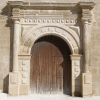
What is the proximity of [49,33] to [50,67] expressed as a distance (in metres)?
1.51

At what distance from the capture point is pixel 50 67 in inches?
305

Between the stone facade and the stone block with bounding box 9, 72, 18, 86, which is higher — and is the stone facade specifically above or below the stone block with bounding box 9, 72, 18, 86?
above

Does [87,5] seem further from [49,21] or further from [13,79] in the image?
[13,79]

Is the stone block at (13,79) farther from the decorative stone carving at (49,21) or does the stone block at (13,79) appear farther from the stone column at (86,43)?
the stone column at (86,43)

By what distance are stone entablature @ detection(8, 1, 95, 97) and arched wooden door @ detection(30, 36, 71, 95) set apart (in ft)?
1.42

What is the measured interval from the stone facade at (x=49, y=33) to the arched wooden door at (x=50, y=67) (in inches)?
17.2

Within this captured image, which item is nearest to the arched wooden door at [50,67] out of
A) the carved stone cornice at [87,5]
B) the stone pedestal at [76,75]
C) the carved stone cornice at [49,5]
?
the stone pedestal at [76,75]

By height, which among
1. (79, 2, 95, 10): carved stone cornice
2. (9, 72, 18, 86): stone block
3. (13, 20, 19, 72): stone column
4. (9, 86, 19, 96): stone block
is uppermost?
(79, 2, 95, 10): carved stone cornice

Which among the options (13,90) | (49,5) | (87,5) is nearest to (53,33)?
(49,5)

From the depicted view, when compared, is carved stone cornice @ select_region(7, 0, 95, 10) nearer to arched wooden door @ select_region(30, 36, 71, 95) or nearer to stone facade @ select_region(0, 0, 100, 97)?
stone facade @ select_region(0, 0, 100, 97)

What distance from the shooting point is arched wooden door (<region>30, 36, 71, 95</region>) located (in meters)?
7.71

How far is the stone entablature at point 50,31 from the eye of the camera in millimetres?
7277

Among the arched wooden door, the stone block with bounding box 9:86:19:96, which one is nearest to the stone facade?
the stone block with bounding box 9:86:19:96

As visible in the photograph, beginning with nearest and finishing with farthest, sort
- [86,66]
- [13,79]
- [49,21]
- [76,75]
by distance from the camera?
[13,79] → [86,66] → [76,75] → [49,21]
